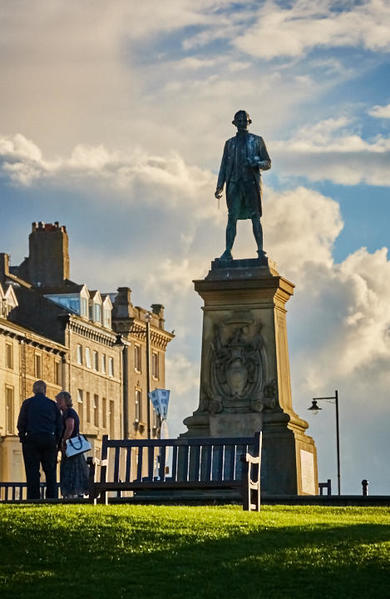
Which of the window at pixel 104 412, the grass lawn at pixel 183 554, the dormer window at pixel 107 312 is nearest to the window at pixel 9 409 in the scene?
the window at pixel 104 412

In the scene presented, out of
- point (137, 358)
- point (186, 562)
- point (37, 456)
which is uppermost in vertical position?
point (137, 358)

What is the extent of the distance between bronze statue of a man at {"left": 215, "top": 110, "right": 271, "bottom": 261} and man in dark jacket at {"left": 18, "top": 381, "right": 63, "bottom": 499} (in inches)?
261

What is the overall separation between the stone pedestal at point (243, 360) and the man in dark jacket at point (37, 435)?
14.7ft

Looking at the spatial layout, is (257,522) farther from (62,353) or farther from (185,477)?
(62,353)

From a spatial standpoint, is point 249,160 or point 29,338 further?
point 29,338

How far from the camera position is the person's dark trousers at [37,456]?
2761 centimetres

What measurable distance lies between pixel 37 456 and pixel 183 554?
929 centimetres

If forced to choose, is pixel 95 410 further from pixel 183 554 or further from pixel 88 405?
pixel 183 554

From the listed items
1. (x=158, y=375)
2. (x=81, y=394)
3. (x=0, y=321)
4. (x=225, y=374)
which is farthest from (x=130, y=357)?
(x=225, y=374)

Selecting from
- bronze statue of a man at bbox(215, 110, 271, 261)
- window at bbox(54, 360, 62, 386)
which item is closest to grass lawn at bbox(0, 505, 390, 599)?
bronze statue of a man at bbox(215, 110, 271, 261)

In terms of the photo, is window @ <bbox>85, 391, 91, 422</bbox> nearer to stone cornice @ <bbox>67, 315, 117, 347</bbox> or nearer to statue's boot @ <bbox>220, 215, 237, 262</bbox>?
stone cornice @ <bbox>67, 315, 117, 347</bbox>

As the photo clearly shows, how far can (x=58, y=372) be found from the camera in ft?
A: 341

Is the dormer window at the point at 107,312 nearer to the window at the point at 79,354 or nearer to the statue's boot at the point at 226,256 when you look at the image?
the window at the point at 79,354

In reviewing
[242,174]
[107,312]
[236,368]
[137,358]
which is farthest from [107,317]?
[236,368]
